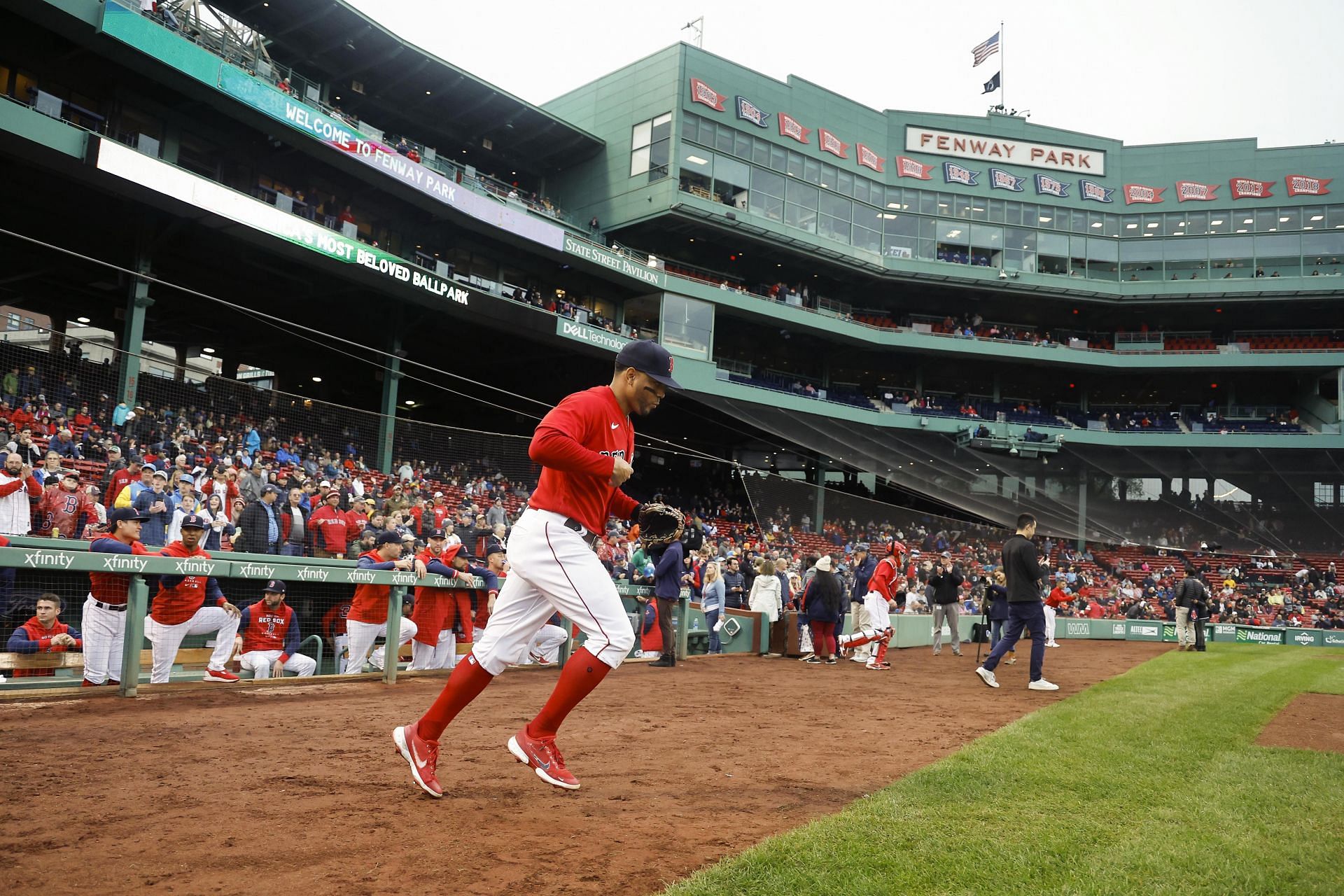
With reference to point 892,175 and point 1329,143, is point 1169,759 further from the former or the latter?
point 1329,143

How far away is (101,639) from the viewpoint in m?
7.20

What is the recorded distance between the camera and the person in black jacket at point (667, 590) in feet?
38.6

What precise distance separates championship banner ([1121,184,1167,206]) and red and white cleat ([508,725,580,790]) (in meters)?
49.0

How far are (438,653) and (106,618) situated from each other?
3325mm

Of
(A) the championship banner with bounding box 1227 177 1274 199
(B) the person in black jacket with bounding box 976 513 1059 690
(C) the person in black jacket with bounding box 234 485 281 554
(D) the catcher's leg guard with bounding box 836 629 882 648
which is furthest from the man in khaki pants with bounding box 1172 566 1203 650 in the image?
A: (A) the championship banner with bounding box 1227 177 1274 199

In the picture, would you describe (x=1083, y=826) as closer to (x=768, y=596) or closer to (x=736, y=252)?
(x=768, y=596)

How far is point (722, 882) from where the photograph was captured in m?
3.07

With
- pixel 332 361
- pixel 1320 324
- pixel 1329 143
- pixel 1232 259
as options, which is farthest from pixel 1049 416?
pixel 332 361

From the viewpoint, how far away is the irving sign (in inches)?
1720

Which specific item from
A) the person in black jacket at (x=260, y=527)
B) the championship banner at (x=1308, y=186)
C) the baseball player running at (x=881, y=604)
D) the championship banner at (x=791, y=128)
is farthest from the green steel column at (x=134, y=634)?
the championship banner at (x=1308, y=186)

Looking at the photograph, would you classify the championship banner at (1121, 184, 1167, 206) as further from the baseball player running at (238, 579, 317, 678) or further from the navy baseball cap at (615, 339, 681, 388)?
the navy baseball cap at (615, 339, 681, 388)

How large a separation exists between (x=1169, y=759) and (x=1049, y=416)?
130 ft

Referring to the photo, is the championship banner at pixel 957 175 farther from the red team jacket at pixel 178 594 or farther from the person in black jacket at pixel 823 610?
the red team jacket at pixel 178 594

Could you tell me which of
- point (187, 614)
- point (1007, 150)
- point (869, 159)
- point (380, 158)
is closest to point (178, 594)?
point (187, 614)
